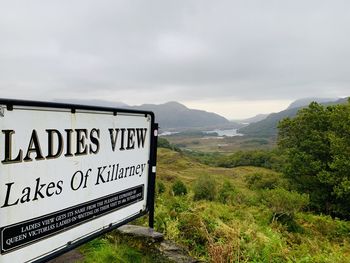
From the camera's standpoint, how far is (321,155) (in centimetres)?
3177

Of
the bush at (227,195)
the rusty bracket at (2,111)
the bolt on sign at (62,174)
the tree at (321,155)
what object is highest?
the rusty bracket at (2,111)

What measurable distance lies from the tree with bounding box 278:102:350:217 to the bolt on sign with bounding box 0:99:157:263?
79.1ft

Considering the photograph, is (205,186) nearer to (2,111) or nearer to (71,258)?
(71,258)

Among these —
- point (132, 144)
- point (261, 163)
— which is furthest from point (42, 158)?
point (261, 163)

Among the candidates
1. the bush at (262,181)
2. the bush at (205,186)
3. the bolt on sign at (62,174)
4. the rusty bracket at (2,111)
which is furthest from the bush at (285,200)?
the bush at (262,181)

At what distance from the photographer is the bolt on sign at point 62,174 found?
2754 mm

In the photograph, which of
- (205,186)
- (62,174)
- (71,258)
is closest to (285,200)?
(71,258)

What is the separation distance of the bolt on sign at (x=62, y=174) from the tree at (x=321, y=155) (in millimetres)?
24103

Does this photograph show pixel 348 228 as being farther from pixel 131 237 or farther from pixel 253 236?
pixel 131 237

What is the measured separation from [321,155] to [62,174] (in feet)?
105

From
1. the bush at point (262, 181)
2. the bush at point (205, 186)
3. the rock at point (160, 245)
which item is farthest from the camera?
the bush at point (262, 181)

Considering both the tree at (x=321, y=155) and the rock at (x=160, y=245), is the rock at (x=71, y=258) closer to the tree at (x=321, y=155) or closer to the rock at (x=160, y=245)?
the rock at (x=160, y=245)

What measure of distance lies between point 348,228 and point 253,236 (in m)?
11.6

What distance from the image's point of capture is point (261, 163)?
111375mm
